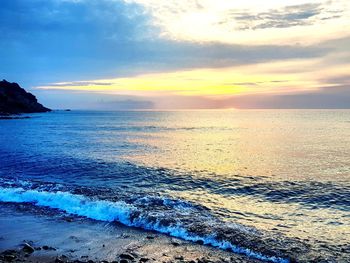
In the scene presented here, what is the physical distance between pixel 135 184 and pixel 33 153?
27.4m

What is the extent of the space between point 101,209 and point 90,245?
572 cm

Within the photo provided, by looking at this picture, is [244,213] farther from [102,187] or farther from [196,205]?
[102,187]

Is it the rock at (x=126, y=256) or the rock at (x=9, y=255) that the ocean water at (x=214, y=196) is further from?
the rock at (x=9, y=255)

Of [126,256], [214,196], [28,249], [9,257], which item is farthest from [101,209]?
[214,196]

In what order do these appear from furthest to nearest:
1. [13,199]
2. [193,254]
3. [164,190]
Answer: [164,190] < [13,199] < [193,254]

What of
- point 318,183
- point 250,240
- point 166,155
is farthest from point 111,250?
point 166,155

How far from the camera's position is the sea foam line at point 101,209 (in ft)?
54.7

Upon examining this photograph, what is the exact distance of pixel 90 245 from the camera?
53.5 ft

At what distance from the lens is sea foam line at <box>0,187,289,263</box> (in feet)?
54.7

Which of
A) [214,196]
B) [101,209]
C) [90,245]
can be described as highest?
[101,209]

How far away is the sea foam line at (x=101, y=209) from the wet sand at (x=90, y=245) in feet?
1.91

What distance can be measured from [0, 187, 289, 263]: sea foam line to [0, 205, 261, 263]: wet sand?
0.58 metres

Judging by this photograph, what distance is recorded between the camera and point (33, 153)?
51.1 meters

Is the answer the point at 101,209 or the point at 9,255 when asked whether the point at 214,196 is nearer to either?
the point at 101,209
